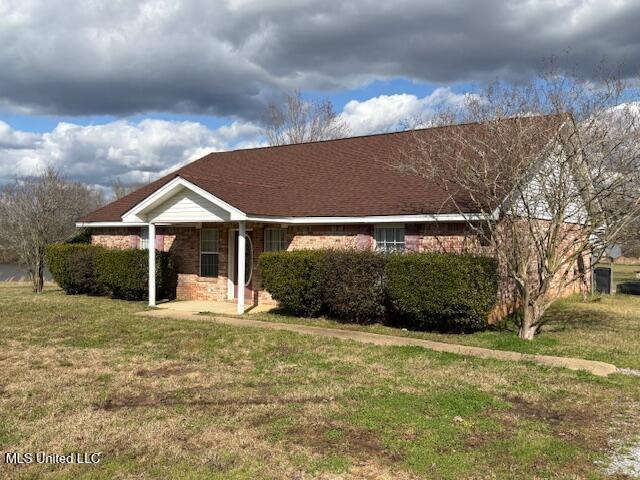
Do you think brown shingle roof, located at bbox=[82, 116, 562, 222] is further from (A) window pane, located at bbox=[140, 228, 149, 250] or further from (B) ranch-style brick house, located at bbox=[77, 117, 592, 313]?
(A) window pane, located at bbox=[140, 228, 149, 250]

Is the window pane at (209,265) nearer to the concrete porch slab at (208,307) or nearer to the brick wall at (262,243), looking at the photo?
the brick wall at (262,243)

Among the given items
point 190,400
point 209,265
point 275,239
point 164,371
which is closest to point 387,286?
point 275,239

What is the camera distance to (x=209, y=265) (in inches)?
679

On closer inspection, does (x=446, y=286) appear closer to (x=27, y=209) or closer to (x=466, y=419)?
(x=466, y=419)

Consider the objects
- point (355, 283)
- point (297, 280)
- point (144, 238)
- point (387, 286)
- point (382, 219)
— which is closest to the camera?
point (387, 286)

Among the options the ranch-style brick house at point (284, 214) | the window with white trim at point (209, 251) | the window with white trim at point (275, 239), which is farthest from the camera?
the window with white trim at point (209, 251)

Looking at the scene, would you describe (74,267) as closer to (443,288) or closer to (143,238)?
(143,238)

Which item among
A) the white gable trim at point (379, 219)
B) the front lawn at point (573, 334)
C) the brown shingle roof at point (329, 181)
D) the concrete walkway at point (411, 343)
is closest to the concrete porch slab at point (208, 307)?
the concrete walkway at point (411, 343)

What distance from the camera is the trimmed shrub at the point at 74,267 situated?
18.5 metres

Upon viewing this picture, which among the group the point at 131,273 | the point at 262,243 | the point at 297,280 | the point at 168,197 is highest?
the point at 168,197

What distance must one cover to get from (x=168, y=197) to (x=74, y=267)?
228 inches

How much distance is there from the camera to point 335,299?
1261 centimetres

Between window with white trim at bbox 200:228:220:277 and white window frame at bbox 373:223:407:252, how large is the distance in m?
5.30

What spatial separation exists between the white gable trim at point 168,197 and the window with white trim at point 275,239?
2.46 meters
